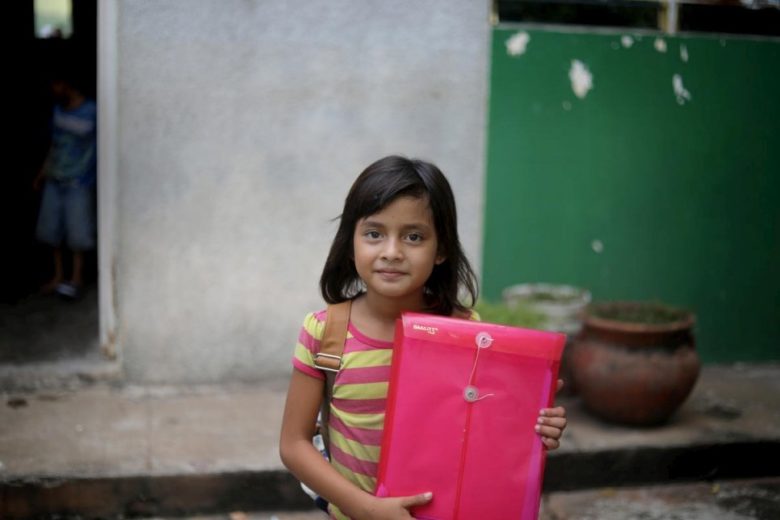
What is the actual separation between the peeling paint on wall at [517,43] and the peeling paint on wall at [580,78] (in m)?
0.33

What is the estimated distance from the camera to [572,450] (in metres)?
3.97

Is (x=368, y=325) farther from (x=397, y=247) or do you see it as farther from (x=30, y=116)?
(x=30, y=116)

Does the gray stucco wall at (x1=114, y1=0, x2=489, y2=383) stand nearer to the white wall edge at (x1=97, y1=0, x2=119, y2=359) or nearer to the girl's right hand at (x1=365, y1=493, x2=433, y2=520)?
the white wall edge at (x1=97, y1=0, x2=119, y2=359)

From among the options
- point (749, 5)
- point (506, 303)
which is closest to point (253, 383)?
point (506, 303)

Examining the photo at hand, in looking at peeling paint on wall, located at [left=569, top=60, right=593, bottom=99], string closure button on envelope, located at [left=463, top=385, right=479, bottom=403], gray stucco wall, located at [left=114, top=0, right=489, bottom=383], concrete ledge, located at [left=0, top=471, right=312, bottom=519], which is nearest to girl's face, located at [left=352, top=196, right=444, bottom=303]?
string closure button on envelope, located at [left=463, top=385, right=479, bottom=403]

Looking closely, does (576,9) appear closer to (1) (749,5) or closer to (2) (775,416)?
(1) (749,5)

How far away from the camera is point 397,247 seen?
175cm

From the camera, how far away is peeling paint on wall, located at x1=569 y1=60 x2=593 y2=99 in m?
4.99

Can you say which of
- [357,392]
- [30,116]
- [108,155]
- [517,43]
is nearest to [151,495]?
[108,155]

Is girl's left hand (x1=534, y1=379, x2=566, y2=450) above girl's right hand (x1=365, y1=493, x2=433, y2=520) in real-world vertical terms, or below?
above

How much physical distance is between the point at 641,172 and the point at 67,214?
434 cm

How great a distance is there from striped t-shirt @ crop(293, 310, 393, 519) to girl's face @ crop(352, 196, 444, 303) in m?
0.14

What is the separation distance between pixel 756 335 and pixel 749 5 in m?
2.16

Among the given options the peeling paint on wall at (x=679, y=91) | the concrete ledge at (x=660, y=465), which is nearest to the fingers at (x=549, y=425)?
the concrete ledge at (x=660, y=465)
